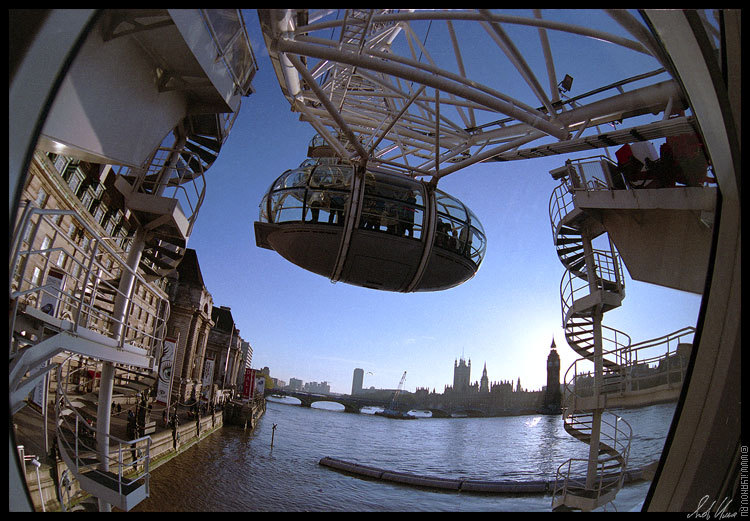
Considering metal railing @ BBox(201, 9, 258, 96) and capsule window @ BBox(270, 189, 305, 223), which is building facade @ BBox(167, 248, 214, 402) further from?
capsule window @ BBox(270, 189, 305, 223)

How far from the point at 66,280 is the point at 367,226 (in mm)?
6889

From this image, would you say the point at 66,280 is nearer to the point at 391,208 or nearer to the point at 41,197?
the point at 41,197

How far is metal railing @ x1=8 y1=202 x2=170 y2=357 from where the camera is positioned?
3.79 m

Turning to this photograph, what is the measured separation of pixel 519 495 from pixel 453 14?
891 inches

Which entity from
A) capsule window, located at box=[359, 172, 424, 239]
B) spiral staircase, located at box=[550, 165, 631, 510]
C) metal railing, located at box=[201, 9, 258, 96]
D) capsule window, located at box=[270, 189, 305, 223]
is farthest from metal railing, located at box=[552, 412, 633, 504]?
metal railing, located at box=[201, 9, 258, 96]

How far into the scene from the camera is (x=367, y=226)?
7945 mm

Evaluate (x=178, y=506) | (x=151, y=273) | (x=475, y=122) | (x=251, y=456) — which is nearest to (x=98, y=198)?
(x=151, y=273)

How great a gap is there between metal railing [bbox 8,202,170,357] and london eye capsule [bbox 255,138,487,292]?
2.93 meters

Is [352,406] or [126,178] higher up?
[126,178]

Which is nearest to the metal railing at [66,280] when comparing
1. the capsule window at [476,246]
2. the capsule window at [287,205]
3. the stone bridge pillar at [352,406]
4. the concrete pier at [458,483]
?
the capsule window at [287,205]

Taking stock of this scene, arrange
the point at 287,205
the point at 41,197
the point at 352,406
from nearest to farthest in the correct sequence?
the point at 287,205 → the point at 41,197 → the point at 352,406

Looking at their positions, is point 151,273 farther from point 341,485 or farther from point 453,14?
point 341,485

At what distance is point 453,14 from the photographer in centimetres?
783

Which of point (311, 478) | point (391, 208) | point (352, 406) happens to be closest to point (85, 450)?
point (391, 208)
